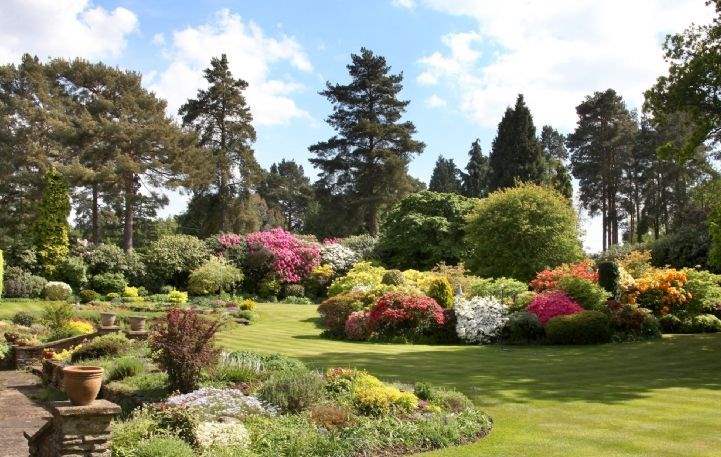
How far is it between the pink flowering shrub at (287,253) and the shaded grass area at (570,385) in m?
14.2

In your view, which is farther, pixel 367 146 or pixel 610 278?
pixel 367 146

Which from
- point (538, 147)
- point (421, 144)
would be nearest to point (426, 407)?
point (538, 147)

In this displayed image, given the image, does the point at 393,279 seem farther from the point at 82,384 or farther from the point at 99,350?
the point at 82,384

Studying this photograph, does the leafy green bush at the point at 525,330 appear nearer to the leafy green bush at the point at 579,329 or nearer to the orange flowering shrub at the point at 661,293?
the leafy green bush at the point at 579,329

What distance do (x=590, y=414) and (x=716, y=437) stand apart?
163cm

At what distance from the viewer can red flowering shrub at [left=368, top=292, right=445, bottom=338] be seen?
60.5 feet

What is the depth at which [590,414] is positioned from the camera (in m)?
8.73

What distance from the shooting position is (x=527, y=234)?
25.2 metres

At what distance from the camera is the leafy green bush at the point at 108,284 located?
2947 cm

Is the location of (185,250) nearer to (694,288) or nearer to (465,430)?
(694,288)

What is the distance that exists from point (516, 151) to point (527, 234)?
1829 centimetres

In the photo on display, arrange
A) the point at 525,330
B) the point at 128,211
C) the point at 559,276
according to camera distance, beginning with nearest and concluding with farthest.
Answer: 1. the point at 525,330
2. the point at 559,276
3. the point at 128,211

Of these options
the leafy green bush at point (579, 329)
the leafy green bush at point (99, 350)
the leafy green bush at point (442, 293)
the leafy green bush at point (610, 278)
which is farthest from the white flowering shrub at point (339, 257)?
Answer: the leafy green bush at point (99, 350)

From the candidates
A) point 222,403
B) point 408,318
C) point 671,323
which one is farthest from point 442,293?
point 222,403
